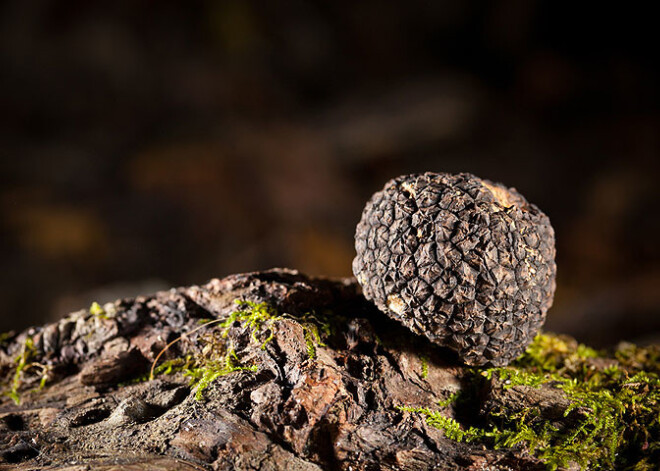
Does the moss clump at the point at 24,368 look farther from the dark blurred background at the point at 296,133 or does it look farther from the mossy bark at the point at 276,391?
the dark blurred background at the point at 296,133

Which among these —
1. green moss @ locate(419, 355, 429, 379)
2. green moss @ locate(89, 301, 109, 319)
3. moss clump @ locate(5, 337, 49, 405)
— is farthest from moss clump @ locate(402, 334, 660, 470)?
moss clump @ locate(5, 337, 49, 405)

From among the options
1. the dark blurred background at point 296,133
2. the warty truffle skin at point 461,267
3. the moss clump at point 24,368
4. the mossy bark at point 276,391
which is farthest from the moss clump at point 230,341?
the dark blurred background at point 296,133

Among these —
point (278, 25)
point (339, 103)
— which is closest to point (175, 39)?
point (278, 25)

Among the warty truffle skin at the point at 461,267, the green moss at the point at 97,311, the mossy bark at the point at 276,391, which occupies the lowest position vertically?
the mossy bark at the point at 276,391

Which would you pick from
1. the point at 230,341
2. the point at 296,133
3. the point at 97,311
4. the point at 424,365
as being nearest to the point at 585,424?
the point at 424,365

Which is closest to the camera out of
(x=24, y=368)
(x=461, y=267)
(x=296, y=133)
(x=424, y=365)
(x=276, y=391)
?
(x=276, y=391)

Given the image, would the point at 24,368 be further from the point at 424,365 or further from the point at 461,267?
the point at 461,267
